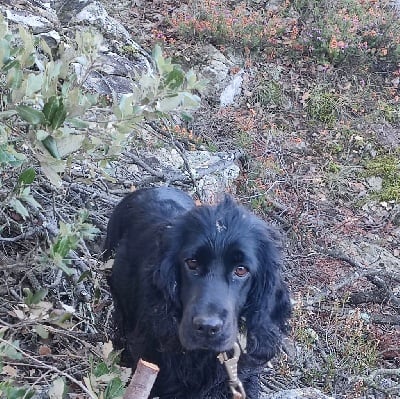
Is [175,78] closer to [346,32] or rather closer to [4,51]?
[4,51]

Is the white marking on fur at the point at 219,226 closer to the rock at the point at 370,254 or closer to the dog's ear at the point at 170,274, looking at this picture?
the dog's ear at the point at 170,274

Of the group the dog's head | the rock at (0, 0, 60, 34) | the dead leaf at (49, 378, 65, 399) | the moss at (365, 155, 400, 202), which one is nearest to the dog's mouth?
the dog's head

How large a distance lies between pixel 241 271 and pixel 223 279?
0.41ft

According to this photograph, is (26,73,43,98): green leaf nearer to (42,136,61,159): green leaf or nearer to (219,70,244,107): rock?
(42,136,61,159): green leaf

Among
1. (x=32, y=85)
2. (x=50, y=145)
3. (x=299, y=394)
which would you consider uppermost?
(x=32, y=85)

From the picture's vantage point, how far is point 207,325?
99.0 inches

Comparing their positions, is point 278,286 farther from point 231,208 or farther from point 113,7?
point 113,7

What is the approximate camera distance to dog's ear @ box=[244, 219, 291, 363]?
2.92 m

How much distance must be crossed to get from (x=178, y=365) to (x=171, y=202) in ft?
3.15

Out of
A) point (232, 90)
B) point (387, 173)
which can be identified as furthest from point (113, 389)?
point (232, 90)

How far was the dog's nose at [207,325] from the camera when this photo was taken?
2516 millimetres

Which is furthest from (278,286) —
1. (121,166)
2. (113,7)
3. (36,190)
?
(113,7)

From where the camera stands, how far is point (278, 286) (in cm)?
300

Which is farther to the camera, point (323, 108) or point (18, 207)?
point (323, 108)
